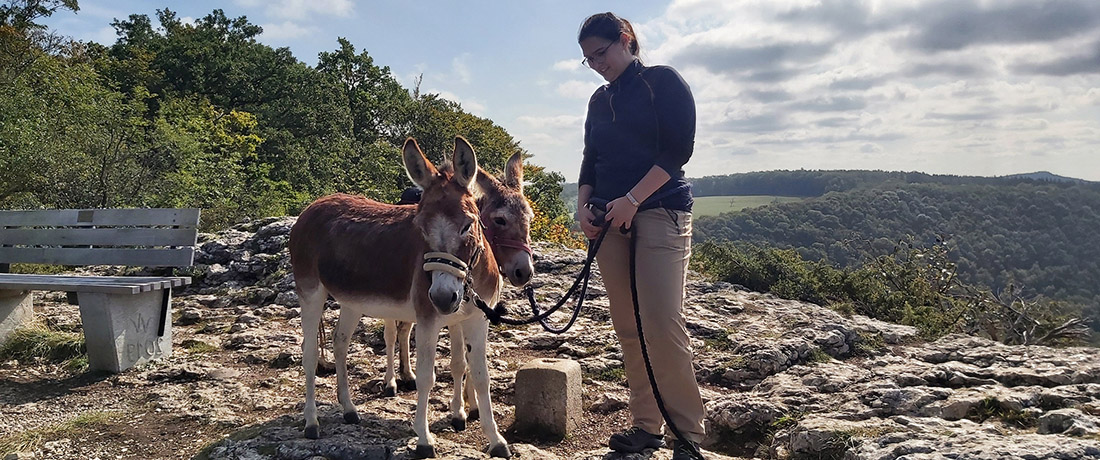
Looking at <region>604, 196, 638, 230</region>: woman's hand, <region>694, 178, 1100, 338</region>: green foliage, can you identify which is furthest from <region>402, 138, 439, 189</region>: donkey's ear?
<region>694, 178, 1100, 338</region>: green foliage

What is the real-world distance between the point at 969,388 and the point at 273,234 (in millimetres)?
10064

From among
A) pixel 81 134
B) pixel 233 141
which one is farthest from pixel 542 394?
pixel 233 141

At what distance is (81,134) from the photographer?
13.6 meters

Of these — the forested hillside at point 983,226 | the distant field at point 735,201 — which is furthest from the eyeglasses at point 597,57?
the distant field at point 735,201

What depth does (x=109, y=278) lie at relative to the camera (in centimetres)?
635

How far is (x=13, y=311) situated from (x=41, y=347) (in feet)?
2.16

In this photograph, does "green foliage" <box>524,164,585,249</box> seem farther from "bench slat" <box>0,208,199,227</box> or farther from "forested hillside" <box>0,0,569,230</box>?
"bench slat" <box>0,208,199,227</box>

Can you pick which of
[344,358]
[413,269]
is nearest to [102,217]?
[344,358]

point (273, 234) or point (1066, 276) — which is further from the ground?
point (273, 234)

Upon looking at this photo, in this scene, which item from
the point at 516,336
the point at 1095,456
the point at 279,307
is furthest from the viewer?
the point at 279,307

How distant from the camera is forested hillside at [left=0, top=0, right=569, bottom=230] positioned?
13062mm

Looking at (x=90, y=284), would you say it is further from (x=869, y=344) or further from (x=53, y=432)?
(x=869, y=344)

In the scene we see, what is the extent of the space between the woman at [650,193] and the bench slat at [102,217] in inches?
214

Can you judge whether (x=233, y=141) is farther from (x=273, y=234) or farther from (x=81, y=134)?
(x=273, y=234)
